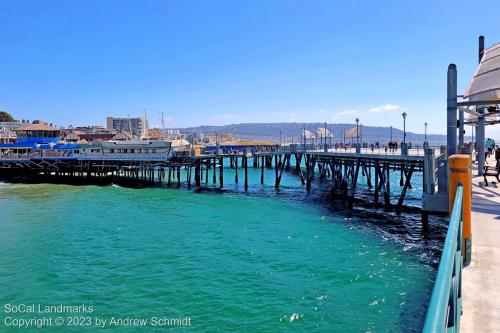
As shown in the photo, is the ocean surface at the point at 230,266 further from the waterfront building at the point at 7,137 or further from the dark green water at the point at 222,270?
the waterfront building at the point at 7,137

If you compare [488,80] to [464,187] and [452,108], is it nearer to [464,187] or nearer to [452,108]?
[452,108]

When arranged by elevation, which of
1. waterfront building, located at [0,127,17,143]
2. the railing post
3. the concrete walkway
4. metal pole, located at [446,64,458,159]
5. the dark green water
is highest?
waterfront building, located at [0,127,17,143]

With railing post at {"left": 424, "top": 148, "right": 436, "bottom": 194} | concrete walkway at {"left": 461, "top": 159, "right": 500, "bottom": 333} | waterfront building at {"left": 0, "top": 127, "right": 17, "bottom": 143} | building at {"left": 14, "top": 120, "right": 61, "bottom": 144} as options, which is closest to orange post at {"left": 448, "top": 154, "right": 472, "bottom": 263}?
concrete walkway at {"left": 461, "top": 159, "right": 500, "bottom": 333}

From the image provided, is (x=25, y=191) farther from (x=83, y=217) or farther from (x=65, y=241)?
(x=65, y=241)

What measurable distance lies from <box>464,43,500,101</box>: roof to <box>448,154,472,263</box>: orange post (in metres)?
4.57

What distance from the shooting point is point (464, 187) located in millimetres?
7113

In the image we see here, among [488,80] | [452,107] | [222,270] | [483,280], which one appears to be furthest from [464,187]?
[222,270]

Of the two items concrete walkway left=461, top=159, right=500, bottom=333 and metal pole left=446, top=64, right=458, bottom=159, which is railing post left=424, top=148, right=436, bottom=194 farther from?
concrete walkway left=461, top=159, right=500, bottom=333

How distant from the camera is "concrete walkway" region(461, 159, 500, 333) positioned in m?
4.92

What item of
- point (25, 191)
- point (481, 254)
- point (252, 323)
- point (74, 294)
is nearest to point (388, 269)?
point (252, 323)

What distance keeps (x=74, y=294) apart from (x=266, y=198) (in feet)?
86.7

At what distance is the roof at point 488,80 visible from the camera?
11124 millimetres

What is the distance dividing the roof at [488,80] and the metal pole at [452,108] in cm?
276

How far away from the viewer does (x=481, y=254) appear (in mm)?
7414
